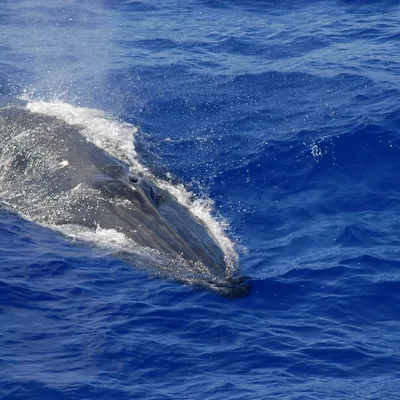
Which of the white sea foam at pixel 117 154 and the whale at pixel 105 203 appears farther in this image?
the white sea foam at pixel 117 154

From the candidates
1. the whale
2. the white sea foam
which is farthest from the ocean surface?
the whale

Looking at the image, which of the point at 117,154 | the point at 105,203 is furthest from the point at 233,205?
the point at 117,154

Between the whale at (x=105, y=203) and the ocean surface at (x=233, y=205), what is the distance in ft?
1.54

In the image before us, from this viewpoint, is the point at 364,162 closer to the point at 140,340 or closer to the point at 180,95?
the point at 180,95

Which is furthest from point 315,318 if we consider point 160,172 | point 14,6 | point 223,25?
point 14,6

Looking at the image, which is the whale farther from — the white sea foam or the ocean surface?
the ocean surface

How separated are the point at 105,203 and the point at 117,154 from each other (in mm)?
4261

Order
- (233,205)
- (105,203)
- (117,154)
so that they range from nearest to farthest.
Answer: (105,203) < (233,205) < (117,154)

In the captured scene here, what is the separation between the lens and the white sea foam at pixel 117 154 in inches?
741

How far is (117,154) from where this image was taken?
23.6 meters

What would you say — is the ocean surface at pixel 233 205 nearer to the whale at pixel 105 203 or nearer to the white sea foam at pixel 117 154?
the white sea foam at pixel 117 154

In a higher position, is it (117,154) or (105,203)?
(117,154)

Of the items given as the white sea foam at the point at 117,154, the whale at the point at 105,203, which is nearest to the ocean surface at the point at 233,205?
the white sea foam at the point at 117,154

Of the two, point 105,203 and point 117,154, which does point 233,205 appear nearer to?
point 105,203
